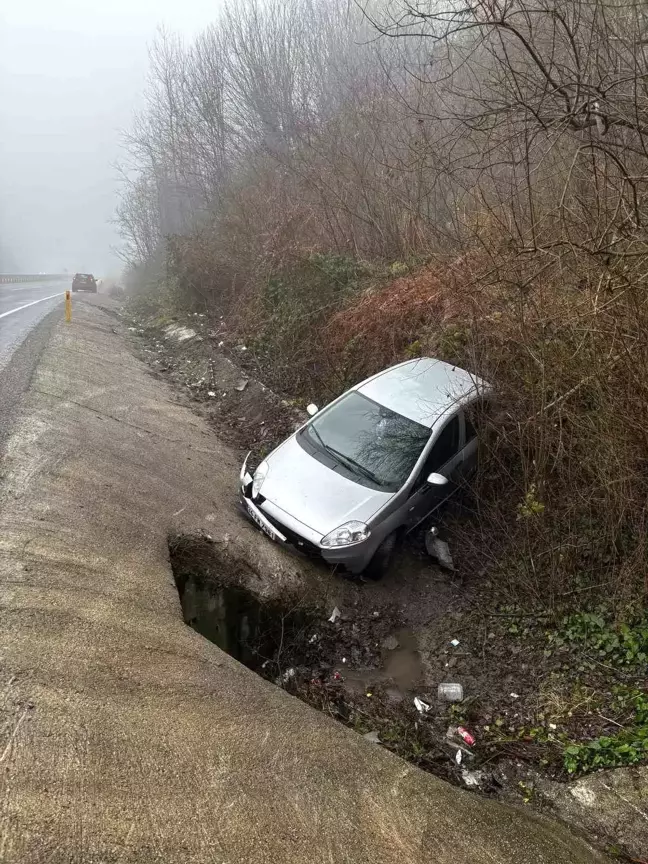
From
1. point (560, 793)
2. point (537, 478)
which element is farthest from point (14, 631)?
point (537, 478)

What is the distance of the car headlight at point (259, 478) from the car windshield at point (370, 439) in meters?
0.68

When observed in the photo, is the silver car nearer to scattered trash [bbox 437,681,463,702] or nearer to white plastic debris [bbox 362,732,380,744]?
scattered trash [bbox 437,681,463,702]

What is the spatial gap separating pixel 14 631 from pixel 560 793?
13.0 ft

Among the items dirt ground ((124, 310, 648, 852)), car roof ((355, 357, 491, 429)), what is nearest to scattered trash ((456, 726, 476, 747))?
dirt ground ((124, 310, 648, 852))

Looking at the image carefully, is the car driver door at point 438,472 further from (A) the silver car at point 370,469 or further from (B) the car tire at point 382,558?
(B) the car tire at point 382,558

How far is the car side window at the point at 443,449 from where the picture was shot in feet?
21.1

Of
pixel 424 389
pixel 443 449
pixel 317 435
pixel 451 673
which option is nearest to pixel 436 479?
pixel 443 449

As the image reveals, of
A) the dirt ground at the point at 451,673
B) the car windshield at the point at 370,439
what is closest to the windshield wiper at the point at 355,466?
the car windshield at the point at 370,439

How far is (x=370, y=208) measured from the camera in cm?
1170

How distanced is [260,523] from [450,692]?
2.50m

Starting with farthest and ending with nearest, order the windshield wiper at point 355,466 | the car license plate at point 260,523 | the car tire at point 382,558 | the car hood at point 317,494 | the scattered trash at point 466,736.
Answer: the windshield wiper at point 355,466, the car tire at point 382,558, the car license plate at point 260,523, the car hood at point 317,494, the scattered trash at point 466,736

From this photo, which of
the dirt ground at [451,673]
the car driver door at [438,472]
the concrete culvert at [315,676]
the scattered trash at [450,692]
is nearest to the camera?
the concrete culvert at [315,676]

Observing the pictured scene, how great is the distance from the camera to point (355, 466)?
6363 millimetres

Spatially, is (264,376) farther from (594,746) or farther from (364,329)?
(594,746)
